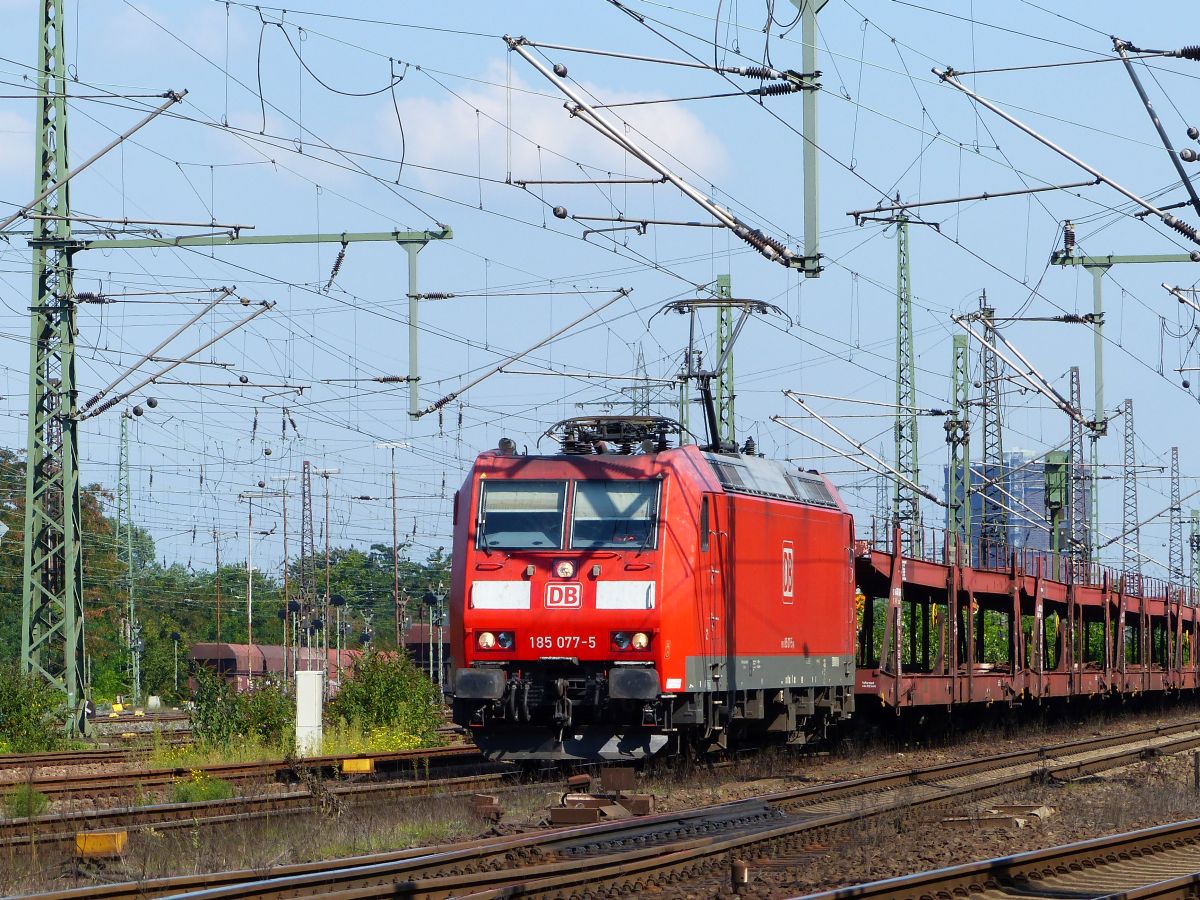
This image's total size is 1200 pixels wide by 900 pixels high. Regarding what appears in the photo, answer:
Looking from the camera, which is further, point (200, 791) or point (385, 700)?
point (385, 700)

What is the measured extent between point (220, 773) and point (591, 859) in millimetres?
9963

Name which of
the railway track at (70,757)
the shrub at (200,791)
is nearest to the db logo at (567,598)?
the shrub at (200,791)

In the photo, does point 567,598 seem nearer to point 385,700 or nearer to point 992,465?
point 385,700

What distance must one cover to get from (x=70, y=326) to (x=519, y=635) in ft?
38.3

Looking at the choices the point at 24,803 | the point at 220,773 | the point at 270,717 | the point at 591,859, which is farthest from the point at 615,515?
the point at 270,717

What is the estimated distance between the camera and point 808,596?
23.1 meters

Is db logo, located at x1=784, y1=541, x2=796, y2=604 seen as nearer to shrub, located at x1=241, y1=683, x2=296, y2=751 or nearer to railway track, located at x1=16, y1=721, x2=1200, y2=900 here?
railway track, located at x1=16, y1=721, x2=1200, y2=900

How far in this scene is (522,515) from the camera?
64.6 feet

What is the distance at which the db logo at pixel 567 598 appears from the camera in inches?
754

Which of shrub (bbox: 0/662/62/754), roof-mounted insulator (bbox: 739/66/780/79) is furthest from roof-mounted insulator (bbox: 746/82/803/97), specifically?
shrub (bbox: 0/662/62/754)

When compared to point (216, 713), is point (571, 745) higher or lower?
higher

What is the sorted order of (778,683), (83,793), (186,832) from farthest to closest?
1. (778,683)
2. (83,793)
3. (186,832)

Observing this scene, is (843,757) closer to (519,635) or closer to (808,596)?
(808,596)

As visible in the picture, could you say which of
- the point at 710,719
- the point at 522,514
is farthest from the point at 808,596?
the point at 522,514
